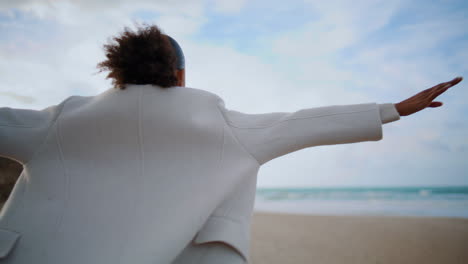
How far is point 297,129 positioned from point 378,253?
90.1 inches

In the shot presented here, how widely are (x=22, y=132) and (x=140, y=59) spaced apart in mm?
507

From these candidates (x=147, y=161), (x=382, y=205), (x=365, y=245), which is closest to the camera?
(x=147, y=161)

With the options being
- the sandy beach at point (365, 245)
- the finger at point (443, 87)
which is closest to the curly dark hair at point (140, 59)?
the finger at point (443, 87)

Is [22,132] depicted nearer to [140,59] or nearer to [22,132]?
[22,132]

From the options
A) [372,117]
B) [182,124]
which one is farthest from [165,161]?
[372,117]

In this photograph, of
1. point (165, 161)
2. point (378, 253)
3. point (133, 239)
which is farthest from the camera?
point (378, 253)

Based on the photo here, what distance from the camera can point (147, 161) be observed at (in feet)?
3.15

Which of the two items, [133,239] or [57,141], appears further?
[57,141]

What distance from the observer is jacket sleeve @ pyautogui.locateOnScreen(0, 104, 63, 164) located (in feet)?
3.18

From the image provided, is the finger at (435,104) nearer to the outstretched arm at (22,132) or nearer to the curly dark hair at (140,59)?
the curly dark hair at (140,59)

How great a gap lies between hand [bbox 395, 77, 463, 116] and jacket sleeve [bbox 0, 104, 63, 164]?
1294 mm

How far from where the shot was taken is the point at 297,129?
996 mm

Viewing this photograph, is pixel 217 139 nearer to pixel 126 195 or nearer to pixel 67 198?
pixel 126 195

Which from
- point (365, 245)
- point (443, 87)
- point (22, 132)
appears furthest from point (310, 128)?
point (365, 245)
